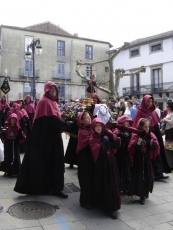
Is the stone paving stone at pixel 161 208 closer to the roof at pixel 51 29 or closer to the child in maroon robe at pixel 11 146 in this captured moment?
the child in maroon robe at pixel 11 146

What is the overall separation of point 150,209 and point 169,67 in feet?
89.8

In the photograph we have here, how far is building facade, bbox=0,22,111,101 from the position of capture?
32.1 metres

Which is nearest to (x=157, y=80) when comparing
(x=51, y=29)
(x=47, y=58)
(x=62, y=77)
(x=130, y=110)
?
(x=62, y=77)

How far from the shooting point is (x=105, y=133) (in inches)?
171

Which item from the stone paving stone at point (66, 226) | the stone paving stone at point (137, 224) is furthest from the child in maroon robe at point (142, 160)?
the stone paving stone at point (66, 226)

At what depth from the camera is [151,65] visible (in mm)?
31469

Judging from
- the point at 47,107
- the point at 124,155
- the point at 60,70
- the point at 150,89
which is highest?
the point at 60,70

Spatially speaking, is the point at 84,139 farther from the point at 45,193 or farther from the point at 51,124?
the point at 45,193

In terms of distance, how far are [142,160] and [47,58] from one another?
3101 centimetres

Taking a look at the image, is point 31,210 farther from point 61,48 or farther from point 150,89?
point 61,48

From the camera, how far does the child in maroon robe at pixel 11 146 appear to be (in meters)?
6.17

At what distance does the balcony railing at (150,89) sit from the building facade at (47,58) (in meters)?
3.22

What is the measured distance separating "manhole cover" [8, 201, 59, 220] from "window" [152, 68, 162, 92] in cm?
2772

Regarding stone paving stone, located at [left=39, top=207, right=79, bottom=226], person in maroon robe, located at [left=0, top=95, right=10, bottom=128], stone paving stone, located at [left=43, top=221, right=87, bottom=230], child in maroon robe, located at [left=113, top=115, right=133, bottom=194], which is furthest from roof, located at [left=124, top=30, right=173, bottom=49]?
stone paving stone, located at [left=43, top=221, right=87, bottom=230]
